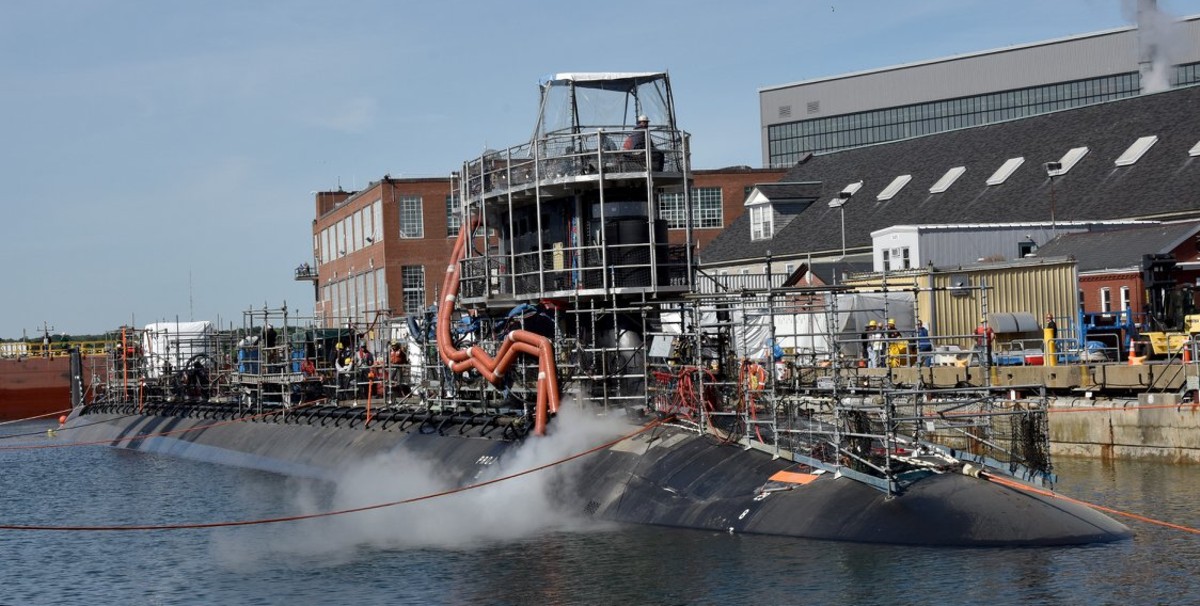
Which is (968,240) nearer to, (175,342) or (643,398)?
(643,398)

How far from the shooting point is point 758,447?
25938 millimetres

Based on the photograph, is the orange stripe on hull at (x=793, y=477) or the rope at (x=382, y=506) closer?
the orange stripe on hull at (x=793, y=477)

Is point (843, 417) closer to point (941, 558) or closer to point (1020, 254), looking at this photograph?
point (941, 558)

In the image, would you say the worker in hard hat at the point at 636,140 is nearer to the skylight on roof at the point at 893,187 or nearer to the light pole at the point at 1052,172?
the light pole at the point at 1052,172

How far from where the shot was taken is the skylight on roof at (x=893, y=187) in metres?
74.8

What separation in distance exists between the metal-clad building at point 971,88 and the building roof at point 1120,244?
52.3 m

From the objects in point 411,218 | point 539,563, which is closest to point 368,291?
point 411,218

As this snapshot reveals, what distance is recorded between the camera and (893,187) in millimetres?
75438

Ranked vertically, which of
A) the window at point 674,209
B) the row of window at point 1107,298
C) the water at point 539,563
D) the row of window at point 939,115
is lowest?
the water at point 539,563

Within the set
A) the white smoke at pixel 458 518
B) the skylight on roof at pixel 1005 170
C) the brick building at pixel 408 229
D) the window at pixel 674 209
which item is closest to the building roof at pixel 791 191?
the window at pixel 674 209

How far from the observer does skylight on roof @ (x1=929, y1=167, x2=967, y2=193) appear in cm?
7224

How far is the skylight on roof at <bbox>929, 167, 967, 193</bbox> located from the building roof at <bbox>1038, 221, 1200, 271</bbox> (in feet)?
54.9

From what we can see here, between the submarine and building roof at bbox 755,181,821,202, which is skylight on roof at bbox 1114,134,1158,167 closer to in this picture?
building roof at bbox 755,181,821,202

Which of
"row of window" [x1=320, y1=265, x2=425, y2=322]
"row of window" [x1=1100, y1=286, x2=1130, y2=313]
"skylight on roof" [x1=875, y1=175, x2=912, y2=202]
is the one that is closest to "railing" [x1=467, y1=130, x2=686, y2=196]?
"row of window" [x1=1100, y1=286, x2=1130, y2=313]
